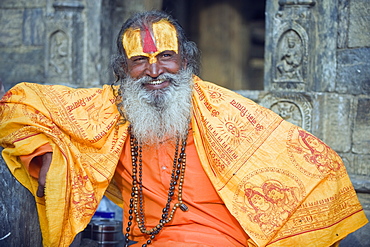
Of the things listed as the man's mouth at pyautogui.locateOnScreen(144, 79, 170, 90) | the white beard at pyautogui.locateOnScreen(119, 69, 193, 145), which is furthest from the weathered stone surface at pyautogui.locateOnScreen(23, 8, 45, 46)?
the man's mouth at pyautogui.locateOnScreen(144, 79, 170, 90)

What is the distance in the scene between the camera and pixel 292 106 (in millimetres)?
4480

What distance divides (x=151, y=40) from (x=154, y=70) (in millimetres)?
197

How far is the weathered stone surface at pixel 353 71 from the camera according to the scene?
4258 mm

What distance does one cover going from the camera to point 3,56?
5.28 meters

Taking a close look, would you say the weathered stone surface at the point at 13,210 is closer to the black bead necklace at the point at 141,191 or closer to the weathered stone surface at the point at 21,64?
the black bead necklace at the point at 141,191

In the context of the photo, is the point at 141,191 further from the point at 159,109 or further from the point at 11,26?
the point at 11,26

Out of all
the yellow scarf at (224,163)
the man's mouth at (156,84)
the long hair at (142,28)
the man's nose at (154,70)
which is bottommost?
the yellow scarf at (224,163)

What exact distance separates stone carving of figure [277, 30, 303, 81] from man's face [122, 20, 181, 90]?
136 centimetres

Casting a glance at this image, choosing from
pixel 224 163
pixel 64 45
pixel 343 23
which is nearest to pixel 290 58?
pixel 343 23

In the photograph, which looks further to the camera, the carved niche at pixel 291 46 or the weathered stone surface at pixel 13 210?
the carved niche at pixel 291 46

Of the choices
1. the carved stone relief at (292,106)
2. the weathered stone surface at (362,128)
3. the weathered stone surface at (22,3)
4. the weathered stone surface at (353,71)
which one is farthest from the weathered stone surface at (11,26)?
the weathered stone surface at (362,128)

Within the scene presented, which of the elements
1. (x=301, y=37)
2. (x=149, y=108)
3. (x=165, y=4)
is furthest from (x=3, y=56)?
(x=301, y=37)

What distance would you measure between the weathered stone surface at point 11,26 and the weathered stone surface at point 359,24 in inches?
120

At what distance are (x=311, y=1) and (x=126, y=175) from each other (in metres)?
2.14
